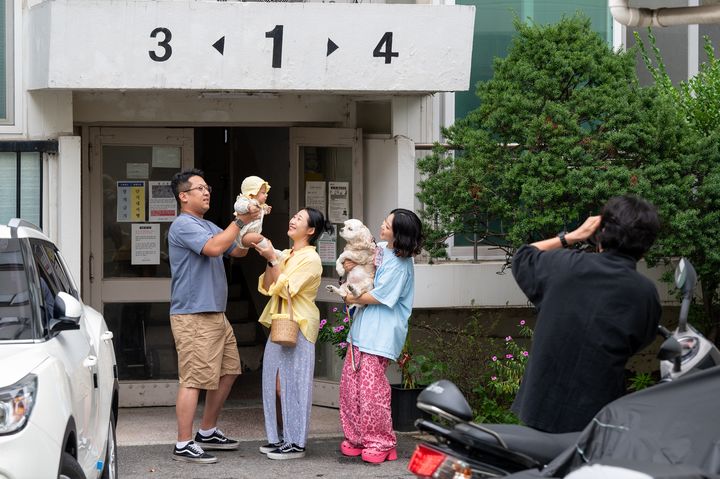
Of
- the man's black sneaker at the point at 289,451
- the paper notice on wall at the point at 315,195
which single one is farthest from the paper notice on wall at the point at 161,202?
the man's black sneaker at the point at 289,451

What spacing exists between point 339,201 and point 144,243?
1708mm

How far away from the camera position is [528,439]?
181 inches

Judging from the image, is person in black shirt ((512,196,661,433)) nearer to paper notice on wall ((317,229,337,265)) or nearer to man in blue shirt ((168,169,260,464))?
man in blue shirt ((168,169,260,464))

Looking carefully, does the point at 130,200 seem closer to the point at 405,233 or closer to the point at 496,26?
Result: the point at 405,233

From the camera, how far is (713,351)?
15.6ft

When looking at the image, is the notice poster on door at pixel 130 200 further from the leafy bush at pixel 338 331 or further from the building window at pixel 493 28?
the building window at pixel 493 28

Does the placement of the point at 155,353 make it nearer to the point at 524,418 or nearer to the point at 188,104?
the point at 188,104

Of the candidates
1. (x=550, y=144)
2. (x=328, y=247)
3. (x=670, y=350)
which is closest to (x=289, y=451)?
(x=328, y=247)

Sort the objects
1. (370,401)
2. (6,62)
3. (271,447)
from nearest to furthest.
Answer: (370,401)
(271,447)
(6,62)

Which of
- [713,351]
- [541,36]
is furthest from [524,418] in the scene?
[541,36]

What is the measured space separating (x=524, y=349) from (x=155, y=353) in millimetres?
3157

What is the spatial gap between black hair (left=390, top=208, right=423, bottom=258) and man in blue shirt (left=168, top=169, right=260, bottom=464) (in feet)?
3.12

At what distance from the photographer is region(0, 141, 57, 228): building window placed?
29.2 ft

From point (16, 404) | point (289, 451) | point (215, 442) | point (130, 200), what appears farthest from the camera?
point (130, 200)
